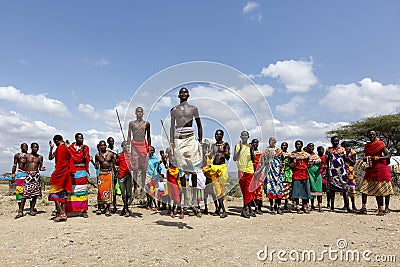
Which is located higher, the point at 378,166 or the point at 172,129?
the point at 172,129

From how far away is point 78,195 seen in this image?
24.8 feet

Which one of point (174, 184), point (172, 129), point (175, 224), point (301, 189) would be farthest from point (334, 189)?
point (172, 129)

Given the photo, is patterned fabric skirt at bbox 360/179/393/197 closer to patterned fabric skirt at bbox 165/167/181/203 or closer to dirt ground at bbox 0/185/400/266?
dirt ground at bbox 0/185/400/266

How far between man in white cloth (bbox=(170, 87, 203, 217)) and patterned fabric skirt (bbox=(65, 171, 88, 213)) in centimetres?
288

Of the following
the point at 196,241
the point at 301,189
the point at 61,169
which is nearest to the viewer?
the point at 196,241

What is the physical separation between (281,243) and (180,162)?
234cm

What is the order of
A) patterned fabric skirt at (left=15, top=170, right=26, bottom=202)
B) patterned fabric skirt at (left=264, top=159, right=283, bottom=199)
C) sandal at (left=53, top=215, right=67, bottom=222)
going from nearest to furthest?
sandal at (left=53, top=215, right=67, bottom=222)
patterned fabric skirt at (left=15, top=170, right=26, bottom=202)
patterned fabric skirt at (left=264, top=159, right=283, bottom=199)

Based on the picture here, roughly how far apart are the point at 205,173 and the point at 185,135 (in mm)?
2268

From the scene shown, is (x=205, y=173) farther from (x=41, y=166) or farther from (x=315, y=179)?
(x=41, y=166)

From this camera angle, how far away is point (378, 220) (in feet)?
24.1

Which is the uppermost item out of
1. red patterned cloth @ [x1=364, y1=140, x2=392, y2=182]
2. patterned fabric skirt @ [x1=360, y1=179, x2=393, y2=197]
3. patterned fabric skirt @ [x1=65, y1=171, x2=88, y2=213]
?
red patterned cloth @ [x1=364, y1=140, x2=392, y2=182]

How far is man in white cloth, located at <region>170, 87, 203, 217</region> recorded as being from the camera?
5.91 meters

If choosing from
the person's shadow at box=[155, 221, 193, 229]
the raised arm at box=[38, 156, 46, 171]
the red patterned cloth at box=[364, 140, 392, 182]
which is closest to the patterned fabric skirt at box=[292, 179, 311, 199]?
the red patterned cloth at box=[364, 140, 392, 182]

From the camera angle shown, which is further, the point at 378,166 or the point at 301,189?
the point at 301,189
